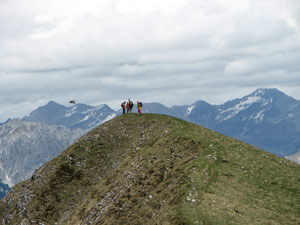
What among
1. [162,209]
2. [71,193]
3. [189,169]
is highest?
[189,169]

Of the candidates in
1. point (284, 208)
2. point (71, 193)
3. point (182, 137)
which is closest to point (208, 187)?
point (284, 208)

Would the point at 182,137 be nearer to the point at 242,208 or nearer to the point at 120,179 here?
the point at 120,179

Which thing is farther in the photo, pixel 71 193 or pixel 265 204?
pixel 71 193

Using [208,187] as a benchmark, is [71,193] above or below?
below

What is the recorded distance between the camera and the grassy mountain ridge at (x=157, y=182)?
4925cm

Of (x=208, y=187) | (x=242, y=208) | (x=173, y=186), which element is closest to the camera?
(x=242, y=208)

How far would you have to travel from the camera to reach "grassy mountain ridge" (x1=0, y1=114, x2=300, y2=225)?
162ft

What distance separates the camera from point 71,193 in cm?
8456

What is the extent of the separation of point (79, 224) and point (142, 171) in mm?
14218

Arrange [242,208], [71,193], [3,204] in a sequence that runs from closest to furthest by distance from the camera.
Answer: [242,208], [71,193], [3,204]

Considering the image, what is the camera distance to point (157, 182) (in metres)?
62.8

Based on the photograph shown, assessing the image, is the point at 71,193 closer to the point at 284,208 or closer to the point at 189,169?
the point at 189,169

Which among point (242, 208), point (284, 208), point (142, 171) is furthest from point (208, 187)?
point (142, 171)

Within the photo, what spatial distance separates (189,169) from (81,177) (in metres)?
35.8
